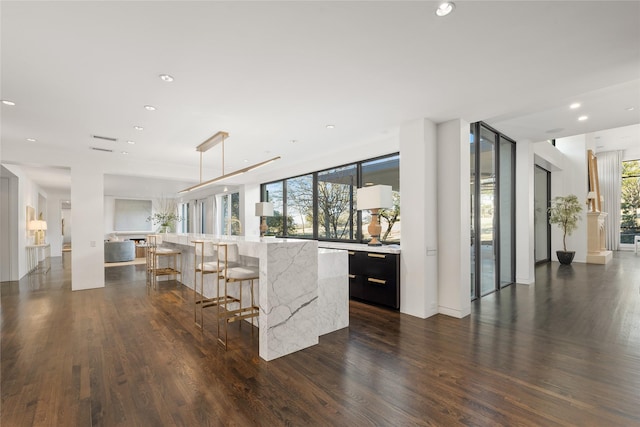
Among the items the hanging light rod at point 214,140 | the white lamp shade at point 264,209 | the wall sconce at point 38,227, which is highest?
the hanging light rod at point 214,140

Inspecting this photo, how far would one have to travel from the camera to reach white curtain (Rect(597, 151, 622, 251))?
11508 mm

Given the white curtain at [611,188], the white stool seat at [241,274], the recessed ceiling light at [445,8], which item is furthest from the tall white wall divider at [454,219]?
the white curtain at [611,188]

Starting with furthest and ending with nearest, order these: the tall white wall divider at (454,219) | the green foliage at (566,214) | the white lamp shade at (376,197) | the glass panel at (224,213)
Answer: the glass panel at (224,213), the green foliage at (566,214), the white lamp shade at (376,197), the tall white wall divider at (454,219)

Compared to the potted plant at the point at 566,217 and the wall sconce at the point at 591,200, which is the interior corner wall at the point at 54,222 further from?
the wall sconce at the point at 591,200

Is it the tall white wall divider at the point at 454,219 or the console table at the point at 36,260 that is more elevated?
the tall white wall divider at the point at 454,219

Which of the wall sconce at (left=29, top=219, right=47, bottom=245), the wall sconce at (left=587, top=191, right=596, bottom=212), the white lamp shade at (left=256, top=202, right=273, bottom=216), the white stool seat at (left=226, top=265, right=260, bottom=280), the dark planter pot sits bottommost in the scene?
the dark planter pot

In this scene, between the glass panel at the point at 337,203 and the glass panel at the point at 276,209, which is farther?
the glass panel at the point at 276,209

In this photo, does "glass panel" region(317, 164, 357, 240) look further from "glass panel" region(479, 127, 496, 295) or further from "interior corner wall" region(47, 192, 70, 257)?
"interior corner wall" region(47, 192, 70, 257)

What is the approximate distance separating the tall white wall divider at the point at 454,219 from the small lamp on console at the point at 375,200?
2.35 ft

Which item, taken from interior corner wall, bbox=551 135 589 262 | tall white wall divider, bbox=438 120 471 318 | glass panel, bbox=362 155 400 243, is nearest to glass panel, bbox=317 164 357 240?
glass panel, bbox=362 155 400 243

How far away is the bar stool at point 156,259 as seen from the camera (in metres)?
5.93

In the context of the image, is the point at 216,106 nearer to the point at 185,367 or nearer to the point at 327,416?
the point at 185,367

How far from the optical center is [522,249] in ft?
19.7

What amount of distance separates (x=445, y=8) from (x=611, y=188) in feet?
46.6
